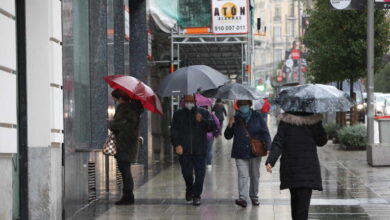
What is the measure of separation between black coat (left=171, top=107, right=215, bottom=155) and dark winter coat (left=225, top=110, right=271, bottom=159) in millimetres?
364

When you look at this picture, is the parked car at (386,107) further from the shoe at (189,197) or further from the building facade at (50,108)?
the shoe at (189,197)

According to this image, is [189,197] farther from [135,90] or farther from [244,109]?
[135,90]

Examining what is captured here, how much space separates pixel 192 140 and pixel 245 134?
822 mm

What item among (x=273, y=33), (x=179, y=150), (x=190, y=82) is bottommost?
(x=179, y=150)

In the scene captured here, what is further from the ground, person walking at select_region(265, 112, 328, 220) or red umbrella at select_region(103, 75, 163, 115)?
red umbrella at select_region(103, 75, 163, 115)

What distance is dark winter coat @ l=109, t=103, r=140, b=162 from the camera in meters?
11.4

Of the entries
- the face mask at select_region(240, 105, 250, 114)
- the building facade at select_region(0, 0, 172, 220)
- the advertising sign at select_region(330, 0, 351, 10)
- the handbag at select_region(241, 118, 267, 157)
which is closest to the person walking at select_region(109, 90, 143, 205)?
the building facade at select_region(0, 0, 172, 220)

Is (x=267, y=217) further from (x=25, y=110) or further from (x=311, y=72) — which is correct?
(x=311, y=72)

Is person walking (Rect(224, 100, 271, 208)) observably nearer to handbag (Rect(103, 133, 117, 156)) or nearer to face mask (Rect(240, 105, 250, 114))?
face mask (Rect(240, 105, 250, 114))

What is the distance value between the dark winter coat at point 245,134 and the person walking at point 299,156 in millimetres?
2791

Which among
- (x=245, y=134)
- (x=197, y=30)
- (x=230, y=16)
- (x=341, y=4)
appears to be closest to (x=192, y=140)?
(x=245, y=134)

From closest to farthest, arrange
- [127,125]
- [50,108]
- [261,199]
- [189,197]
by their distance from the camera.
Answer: [50,108], [127,125], [189,197], [261,199]

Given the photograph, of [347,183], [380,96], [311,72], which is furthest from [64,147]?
[380,96]

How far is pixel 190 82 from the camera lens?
11.1 metres
